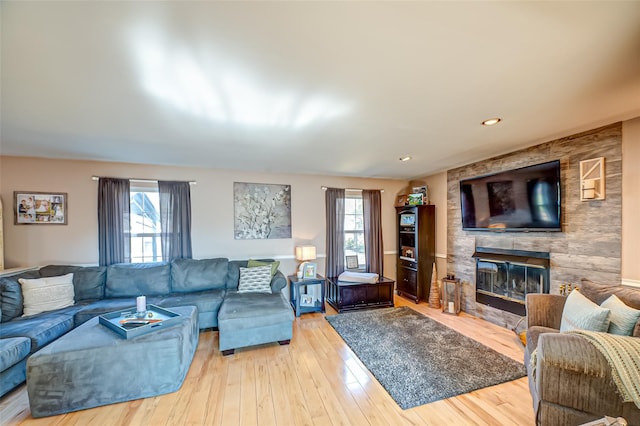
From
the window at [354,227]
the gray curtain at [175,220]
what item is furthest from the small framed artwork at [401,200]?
the gray curtain at [175,220]

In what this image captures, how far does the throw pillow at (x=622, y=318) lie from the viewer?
1.62 meters

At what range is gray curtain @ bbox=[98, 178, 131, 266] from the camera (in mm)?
3527

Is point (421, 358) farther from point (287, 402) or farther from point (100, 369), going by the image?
point (100, 369)

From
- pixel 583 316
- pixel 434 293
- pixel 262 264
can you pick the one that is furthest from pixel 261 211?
pixel 583 316

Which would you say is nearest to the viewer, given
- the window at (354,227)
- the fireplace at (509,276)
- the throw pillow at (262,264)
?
the fireplace at (509,276)

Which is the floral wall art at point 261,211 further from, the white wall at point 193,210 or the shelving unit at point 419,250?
the shelving unit at point 419,250

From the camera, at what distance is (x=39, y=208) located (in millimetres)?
3385

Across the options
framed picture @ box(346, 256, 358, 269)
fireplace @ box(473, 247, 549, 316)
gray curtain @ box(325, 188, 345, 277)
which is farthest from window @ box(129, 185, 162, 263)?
fireplace @ box(473, 247, 549, 316)

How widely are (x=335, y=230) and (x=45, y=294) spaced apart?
3822mm

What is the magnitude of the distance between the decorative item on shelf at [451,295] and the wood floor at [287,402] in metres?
1.24

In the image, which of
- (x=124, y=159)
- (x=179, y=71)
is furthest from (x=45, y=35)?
(x=124, y=159)

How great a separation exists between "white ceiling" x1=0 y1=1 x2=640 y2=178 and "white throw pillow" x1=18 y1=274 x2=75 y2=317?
1535 millimetres

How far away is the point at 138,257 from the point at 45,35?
3.29 m

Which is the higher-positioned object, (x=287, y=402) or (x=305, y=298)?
(x=305, y=298)
